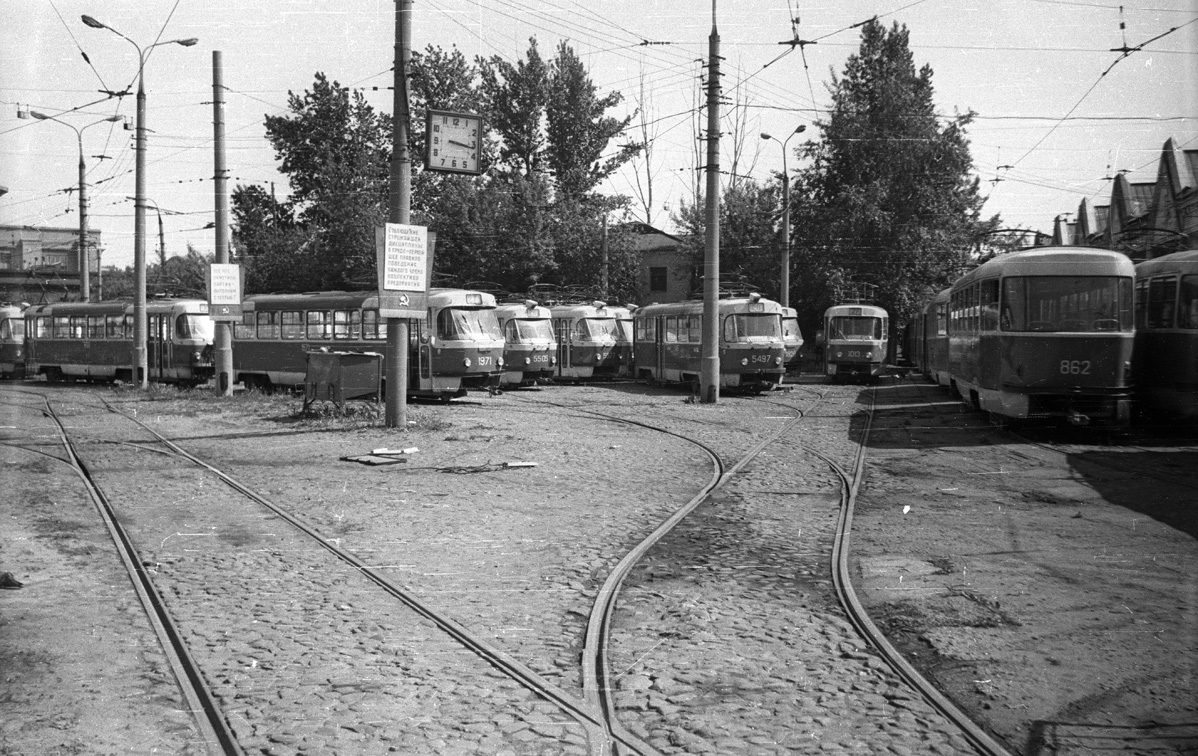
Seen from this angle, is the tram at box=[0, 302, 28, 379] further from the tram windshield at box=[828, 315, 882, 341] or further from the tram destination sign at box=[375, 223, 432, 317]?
the tram windshield at box=[828, 315, 882, 341]

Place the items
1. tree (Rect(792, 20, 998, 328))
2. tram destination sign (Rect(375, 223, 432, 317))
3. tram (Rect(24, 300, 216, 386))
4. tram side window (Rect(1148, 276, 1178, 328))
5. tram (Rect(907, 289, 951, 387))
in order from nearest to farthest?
tram destination sign (Rect(375, 223, 432, 317)) → tram side window (Rect(1148, 276, 1178, 328)) → tram (Rect(907, 289, 951, 387)) → tram (Rect(24, 300, 216, 386)) → tree (Rect(792, 20, 998, 328))

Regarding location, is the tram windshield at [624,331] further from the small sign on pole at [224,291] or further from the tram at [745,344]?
the small sign on pole at [224,291]

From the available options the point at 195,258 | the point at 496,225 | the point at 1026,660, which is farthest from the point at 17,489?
the point at 195,258

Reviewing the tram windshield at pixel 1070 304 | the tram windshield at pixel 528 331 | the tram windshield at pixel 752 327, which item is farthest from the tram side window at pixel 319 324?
the tram windshield at pixel 1070 304

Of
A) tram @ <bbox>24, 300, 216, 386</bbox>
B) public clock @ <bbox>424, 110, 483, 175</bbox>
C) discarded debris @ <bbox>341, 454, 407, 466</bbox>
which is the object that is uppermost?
public clock @ <bbox>424, 110, 483, 175</bbox>

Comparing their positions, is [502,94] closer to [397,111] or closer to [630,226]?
[630,226]

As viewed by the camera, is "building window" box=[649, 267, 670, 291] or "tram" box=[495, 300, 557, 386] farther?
"building window" box=[649, 267, 670, 291]

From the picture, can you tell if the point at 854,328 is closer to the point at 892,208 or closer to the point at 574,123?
the point at 892,208

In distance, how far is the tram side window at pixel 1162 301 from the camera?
1705cm

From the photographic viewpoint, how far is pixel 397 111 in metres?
16.9

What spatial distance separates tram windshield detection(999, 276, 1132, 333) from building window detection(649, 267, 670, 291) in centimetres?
5000

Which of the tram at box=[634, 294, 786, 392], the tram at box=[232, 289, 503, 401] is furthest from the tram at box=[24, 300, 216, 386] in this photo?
the tram at box=[634, 294, 786, 392]

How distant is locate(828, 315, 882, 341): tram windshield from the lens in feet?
111

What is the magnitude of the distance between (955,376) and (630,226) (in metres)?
33.0
